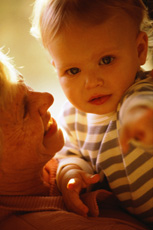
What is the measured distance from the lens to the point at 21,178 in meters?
1.11

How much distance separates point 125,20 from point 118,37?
0.24 feet

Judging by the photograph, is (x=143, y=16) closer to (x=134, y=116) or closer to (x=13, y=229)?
(x=134, y=116)

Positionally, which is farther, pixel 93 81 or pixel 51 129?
pixel 51 129

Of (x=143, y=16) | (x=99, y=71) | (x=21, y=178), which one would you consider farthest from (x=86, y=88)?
(x=21, y=178)

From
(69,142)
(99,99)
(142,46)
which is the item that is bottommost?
(69,142)

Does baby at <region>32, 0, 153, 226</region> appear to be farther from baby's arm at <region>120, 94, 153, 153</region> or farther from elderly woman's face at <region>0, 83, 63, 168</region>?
baby's arm at <region>120, 94, 153, 153</region>

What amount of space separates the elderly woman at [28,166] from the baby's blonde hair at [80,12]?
9.1 inches

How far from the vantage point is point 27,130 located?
1.05m

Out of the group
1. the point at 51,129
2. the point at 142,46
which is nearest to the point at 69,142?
the point at 51,129

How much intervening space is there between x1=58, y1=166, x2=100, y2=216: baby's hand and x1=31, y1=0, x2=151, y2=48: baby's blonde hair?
54 cm

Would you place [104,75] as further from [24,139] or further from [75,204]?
[75,204]

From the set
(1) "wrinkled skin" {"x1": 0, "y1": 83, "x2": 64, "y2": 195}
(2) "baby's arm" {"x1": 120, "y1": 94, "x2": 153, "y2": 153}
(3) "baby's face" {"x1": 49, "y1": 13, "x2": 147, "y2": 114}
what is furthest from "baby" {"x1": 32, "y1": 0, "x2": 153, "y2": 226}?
(2) "baby's arm" {"x1": 120, "y1": 94, "x2": 153, "y2": 153}

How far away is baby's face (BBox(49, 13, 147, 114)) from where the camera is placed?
2.93ft

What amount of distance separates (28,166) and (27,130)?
0.51ft
